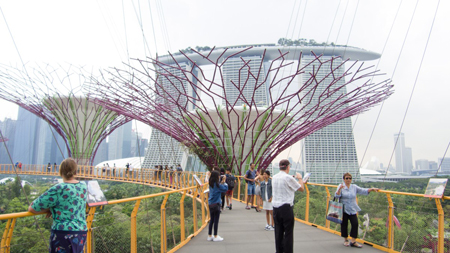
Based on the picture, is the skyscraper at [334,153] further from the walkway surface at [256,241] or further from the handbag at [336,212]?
the handbag at [336,212]

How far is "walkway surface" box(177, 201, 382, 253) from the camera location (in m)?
5.55

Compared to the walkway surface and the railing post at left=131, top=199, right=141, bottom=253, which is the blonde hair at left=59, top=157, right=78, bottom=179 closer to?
the railing post at left=131, top=199, right=141, bottom=253

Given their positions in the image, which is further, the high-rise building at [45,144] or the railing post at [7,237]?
the high-rise building at [45,144]

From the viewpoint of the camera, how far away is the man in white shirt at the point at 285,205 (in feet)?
15.1

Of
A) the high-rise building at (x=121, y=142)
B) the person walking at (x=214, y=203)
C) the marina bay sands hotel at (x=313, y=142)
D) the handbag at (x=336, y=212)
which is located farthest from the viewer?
the high-rise building at (x=121, y=142)

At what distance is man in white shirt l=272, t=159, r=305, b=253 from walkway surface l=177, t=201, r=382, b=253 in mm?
849

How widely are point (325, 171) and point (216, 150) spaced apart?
3311 centimetres

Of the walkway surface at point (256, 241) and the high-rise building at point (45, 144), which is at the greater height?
the high-rise building at point (45, 144)

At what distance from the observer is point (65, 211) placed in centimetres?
287

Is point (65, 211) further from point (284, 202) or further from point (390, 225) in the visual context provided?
point (390, 225)

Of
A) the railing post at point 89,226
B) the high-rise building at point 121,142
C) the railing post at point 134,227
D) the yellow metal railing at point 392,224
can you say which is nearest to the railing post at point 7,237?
the railing post at point 89,226

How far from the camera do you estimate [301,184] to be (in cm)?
465

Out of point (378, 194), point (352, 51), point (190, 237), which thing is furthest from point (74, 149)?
point (352, 51)

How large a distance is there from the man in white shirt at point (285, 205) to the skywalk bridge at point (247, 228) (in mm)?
947
